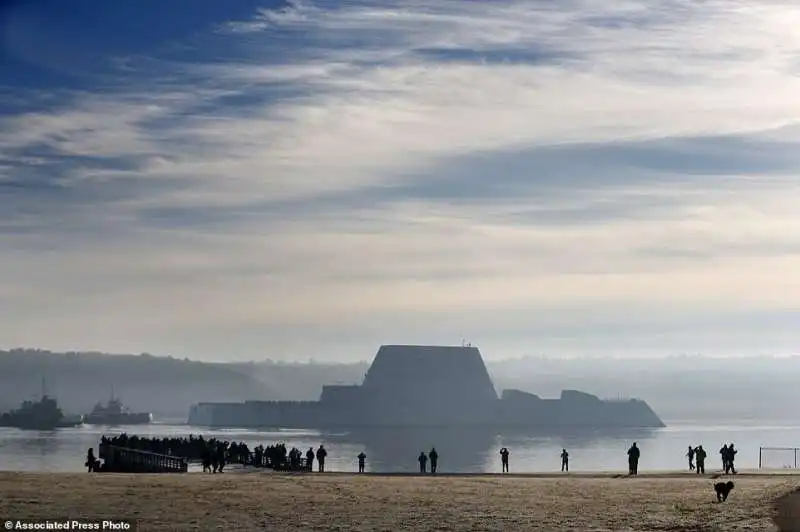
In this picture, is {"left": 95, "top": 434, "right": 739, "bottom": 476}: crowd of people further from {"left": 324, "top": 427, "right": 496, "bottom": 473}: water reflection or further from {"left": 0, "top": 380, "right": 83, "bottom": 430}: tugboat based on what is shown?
{"left": 0, "top": 380, "right": 83, "bottom": 430}: tugboat

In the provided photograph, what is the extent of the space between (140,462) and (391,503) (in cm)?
2509

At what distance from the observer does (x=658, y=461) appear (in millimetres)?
86875

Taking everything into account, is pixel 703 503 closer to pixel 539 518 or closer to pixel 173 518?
pixel 539 518

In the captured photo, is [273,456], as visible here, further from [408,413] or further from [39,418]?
[408,413]

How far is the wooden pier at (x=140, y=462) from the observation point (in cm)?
4322

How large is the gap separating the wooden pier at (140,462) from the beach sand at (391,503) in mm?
11474

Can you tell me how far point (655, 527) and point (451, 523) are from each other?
376 centimetres

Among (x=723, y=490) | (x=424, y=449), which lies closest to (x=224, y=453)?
(x=723, y=490)

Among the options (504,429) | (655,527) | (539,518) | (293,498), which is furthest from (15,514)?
(504,429)

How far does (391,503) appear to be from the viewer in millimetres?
25375

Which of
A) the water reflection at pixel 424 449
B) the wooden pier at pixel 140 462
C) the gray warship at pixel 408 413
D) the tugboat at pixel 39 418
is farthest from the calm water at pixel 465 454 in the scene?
the gray warship at pixel 408 413

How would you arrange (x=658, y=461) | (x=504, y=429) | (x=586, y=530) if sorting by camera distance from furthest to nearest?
1. (x=504, y=429)
2. (x=658, y=461)
3. (x=586, y=530)

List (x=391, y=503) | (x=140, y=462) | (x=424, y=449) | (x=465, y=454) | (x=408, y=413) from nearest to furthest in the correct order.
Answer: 1. (x=391, y=503)
2. (x=140, y=462)
3. (x=465, y=454)
4. (x=424, y=449)
5. (x=408, y=413)

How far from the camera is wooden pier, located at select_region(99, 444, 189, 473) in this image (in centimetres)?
4322
